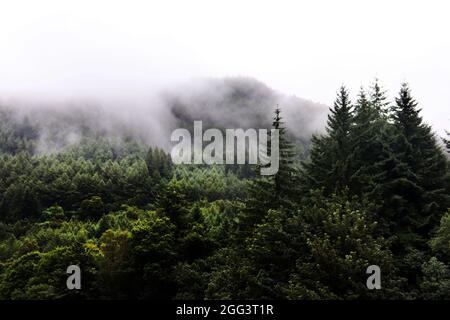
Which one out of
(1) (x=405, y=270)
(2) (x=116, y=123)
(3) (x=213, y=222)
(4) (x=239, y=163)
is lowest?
(1) (x=405, y=270)

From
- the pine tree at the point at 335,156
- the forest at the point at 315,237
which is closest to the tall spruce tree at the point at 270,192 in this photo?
the forest at the point at 315,237

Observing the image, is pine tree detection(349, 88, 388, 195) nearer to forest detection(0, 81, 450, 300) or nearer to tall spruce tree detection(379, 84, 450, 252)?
forest detection(0, 81, 450, 300)

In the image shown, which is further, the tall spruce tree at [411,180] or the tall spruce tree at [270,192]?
the tall spruce tree at [270,192]

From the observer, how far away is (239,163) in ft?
422

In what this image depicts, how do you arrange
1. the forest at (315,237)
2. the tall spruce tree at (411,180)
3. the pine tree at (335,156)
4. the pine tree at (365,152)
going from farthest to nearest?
the pine tree at (335,156) < the pine tree at (365,152) < the tall spruce tree at (411,180) < the forest at (315,237)

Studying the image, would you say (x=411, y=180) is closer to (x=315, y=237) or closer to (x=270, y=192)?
(x=270, y=192)

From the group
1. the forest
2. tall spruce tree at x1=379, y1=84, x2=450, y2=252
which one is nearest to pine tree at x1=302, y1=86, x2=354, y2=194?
the forest

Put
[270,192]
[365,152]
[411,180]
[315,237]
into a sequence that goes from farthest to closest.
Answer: [365,152]
[270,192]
[411,180]
[315,237]

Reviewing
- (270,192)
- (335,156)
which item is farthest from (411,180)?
(270,192)

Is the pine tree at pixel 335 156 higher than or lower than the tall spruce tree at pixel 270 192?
higher

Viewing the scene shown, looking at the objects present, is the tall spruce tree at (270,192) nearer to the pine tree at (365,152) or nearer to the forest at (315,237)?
the forest at (315,237)
